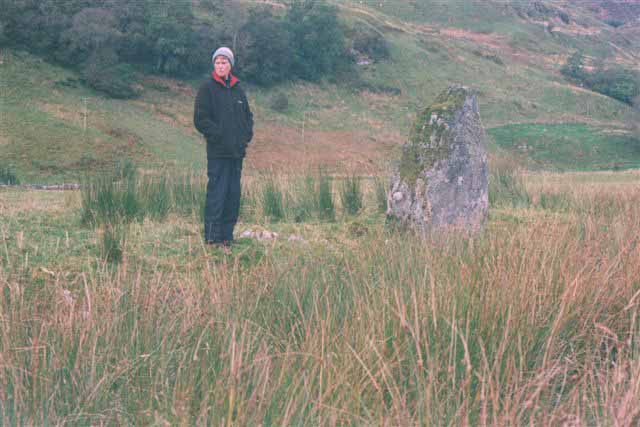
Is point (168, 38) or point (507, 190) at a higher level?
point (168, 38)

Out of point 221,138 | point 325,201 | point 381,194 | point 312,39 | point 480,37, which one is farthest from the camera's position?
point 480,37

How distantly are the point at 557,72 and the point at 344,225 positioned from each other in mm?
80307

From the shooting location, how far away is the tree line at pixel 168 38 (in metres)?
36.7

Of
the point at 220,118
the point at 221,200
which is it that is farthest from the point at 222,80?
the point at 221,200

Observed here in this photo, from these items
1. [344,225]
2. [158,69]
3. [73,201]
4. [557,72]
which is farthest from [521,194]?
[557,72]

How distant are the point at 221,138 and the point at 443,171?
8.68 ft

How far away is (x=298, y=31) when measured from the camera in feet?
171

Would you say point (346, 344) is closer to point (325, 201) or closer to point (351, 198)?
point (325, 201)

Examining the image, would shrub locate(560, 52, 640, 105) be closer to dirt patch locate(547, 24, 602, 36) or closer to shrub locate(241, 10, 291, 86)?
dirt patch locate(547, 24, 602, 36)

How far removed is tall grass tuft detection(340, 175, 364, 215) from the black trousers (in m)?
2.80

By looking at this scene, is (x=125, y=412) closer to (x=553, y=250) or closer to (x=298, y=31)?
(x=553, y=250)

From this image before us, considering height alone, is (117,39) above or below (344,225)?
above

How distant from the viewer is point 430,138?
7887 millimetres

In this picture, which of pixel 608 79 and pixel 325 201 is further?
pixel 608 79
